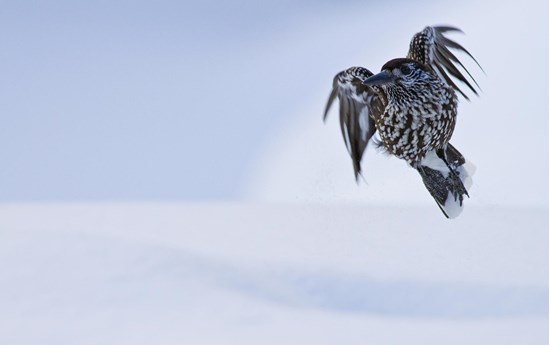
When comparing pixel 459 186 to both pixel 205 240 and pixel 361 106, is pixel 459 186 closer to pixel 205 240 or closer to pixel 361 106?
pixel 361 106

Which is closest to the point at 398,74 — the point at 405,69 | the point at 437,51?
the point at 405,69

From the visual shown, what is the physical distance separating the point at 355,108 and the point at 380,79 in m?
0.18

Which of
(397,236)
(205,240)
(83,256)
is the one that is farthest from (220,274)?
(397,236)

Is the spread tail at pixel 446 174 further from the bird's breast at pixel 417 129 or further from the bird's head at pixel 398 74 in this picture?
the bird's head at pixel 398 74

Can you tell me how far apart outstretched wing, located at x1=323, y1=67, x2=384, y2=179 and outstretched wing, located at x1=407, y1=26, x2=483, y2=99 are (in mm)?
104

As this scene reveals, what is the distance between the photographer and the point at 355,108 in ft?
4.65

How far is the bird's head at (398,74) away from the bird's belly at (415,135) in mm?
67

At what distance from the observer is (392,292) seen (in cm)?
382

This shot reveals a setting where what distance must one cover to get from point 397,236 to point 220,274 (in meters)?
2.14

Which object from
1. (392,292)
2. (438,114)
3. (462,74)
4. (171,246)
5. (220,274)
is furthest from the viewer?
(171,246)

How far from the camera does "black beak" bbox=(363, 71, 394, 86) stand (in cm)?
124

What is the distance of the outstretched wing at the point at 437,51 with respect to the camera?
135cm

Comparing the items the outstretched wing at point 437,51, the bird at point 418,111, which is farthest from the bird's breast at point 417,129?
the outstretched wing at point 437,51

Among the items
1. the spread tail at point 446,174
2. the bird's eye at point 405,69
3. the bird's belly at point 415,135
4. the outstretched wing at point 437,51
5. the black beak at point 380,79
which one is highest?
the outstretched wing at point 437,51
